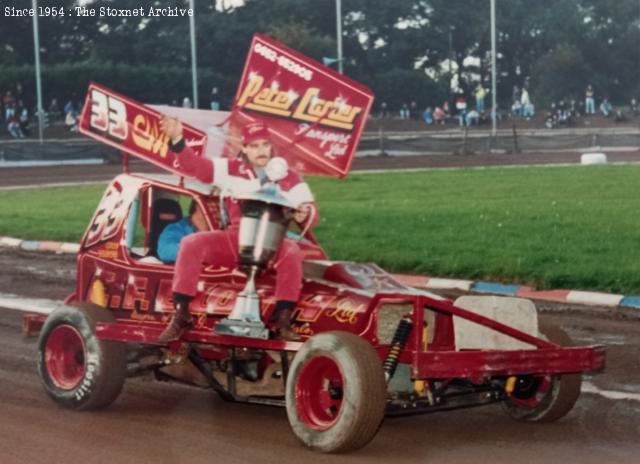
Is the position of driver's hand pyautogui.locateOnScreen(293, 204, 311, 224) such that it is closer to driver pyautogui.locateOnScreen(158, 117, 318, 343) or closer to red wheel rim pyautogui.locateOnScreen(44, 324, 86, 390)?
driver pyautogui.locateOnScreen(158, 117, 318, 343)

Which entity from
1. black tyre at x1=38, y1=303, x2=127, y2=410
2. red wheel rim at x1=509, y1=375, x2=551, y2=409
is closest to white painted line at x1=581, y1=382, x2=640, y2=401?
red wheel rim at x1=509, y1=375, x2=551, y2=409

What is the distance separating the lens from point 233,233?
7418 millimetres

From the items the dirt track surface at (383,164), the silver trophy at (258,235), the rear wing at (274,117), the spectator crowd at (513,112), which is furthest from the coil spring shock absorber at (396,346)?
the spectator crowd at (513,112)

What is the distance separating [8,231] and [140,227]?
11.8m

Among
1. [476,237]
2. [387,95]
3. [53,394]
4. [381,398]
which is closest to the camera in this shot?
[381,398]

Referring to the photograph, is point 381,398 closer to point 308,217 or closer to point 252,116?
point 308,217

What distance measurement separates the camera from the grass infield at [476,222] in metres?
14.0

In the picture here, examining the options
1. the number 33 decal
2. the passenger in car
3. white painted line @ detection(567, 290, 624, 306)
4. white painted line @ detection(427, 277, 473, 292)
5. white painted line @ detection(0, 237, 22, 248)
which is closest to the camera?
the number 33 decal

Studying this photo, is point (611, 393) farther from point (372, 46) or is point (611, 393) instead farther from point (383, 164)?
point (372, 46)

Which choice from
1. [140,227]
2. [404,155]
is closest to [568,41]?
[404,155]

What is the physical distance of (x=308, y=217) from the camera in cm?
726

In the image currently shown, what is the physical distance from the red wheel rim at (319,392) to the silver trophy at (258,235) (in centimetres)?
42

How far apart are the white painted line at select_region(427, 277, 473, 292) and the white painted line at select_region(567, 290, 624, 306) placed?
1.15 metres

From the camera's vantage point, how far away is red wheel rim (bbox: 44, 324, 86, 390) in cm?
805
